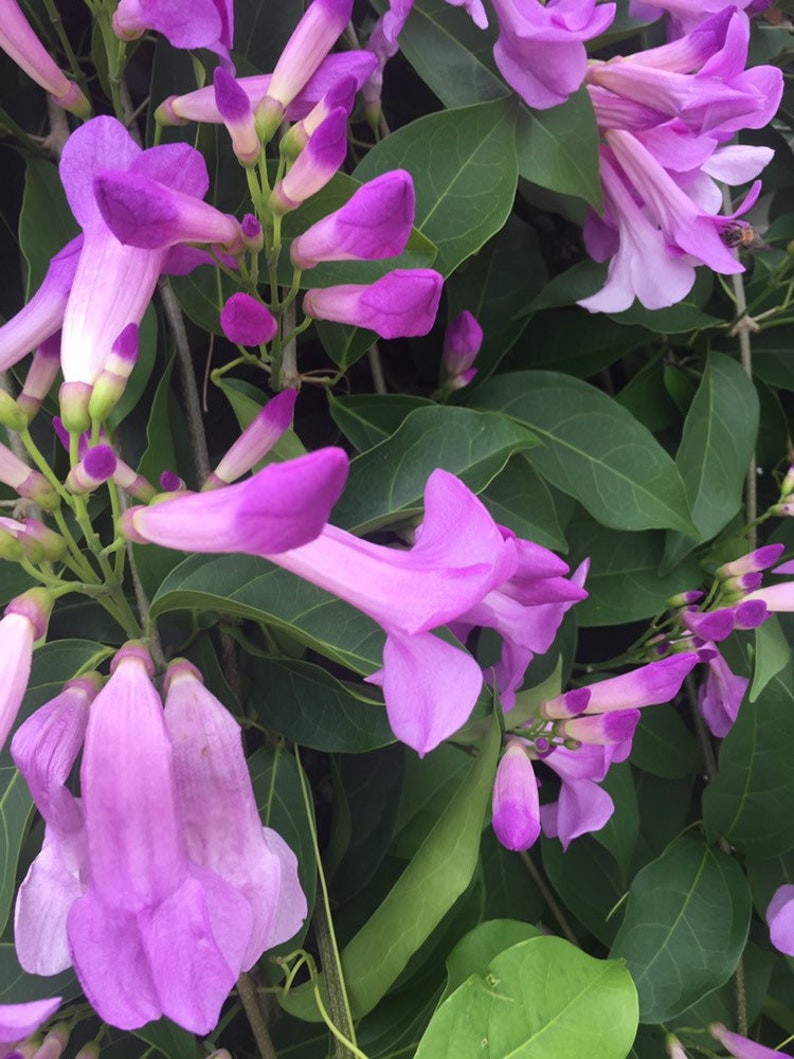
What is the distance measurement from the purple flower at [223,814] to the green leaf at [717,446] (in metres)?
0.66

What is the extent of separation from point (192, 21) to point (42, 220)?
0.27 m

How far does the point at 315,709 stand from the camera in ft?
2.79

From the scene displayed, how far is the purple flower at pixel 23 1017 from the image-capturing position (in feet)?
1.62

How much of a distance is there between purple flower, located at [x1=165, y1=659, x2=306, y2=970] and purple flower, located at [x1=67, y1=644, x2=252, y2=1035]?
3 centimetres

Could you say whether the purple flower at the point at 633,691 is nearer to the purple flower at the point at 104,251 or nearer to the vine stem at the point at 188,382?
the vine stem at the point at 188,382

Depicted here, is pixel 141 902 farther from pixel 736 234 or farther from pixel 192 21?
pixel 736 234

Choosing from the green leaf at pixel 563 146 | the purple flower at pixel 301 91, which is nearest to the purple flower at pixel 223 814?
the purple flower at pixel 301 91

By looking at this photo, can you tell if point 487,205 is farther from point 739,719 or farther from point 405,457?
point 739,719

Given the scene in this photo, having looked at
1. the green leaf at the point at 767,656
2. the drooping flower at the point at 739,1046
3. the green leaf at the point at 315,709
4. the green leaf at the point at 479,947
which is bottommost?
the drooping flower at the point at 739,1046

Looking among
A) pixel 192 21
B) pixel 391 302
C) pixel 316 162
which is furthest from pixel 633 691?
pixel 192 21

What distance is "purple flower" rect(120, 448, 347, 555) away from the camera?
436 millimetres

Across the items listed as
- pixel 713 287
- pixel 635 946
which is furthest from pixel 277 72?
pixel 635 946

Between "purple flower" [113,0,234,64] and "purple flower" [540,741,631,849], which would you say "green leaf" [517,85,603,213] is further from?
"purple flower" [540,741,631,849]

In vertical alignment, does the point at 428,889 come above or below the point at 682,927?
above
